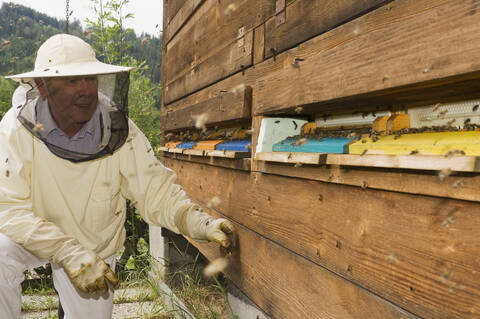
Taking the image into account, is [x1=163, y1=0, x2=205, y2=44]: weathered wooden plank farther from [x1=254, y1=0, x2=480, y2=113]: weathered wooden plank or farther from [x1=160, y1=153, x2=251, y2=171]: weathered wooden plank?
[x1=254, y1=0, x2=480, y2=113]: weathered wooden plank

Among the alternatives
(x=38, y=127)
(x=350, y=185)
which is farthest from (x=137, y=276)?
(x=350, y=185)

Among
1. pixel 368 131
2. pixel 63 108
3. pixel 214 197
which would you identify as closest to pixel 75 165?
pixel 63 108

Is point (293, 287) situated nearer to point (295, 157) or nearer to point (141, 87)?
point (295, 157)

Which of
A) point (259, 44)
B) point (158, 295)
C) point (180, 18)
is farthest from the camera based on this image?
point (158, 295)

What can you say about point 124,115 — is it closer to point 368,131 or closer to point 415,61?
point 368,131

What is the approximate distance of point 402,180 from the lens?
111cm

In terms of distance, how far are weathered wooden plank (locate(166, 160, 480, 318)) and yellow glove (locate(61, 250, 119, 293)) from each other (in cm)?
106

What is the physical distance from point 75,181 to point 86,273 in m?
0.80

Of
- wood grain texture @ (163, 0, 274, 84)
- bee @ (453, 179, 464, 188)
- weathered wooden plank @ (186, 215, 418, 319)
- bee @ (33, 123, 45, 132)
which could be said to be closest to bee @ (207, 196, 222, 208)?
weathered wooden plank @ (186, 215, 418, 319)

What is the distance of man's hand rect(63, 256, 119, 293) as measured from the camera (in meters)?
2.17

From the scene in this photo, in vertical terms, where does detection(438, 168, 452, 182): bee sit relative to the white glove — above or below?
above

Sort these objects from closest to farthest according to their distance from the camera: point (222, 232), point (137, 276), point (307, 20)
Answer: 1. point (307, 20)
2. point (222, 232)
3. point (137, 276)

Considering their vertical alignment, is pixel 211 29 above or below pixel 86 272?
above

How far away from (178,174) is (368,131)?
288 cm
